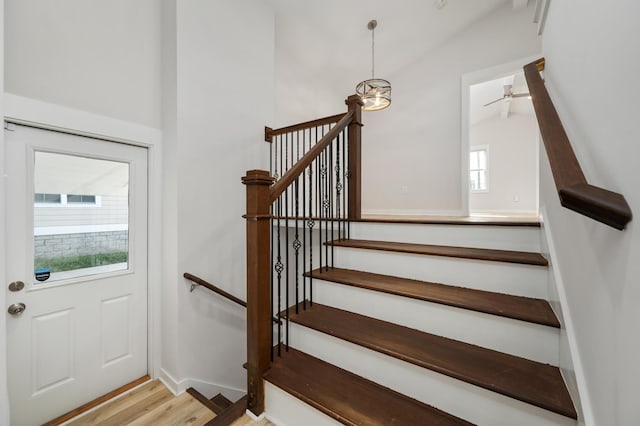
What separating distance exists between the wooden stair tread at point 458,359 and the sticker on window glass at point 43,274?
1819 millimetres

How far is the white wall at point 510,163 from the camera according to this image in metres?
5.80

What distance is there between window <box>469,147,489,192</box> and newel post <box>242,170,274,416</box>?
6652 mm

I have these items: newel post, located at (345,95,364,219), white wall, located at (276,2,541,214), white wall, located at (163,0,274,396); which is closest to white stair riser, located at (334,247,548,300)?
newel post, located at (345,95,364,219)

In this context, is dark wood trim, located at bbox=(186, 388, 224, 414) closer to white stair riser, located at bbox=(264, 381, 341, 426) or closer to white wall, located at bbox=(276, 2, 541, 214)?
white stair riser, located at bbox=(264, 381, 341, 426)

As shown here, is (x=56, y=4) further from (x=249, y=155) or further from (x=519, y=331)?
(x=519, y=331)

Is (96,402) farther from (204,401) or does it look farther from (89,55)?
(89,55)

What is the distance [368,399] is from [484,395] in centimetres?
48

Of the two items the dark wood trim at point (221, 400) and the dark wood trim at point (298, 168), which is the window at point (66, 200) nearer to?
the dark wood trim at point (298, 168)

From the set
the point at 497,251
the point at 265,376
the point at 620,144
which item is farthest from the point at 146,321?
the point at 620,144

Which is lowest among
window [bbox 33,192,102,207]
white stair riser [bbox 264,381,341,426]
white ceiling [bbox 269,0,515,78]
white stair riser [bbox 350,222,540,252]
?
white stair riser [bbox 264,381,341,426]

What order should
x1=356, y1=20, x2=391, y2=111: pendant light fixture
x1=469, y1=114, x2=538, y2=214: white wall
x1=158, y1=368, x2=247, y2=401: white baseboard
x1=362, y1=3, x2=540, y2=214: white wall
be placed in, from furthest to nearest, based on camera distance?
x1=469, y1=114, x2=538, y2=214: white wall
x1=362, y1=3, x2=540, y2=214: white wall
x1=356, y1=20, x2=391, y2=111: pendant light fixture
x1=158, y1=368, x2=247, y2=401: white baseboard

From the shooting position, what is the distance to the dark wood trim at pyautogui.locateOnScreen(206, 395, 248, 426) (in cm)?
130

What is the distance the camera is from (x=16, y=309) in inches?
67.0

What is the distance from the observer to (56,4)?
1795mm
